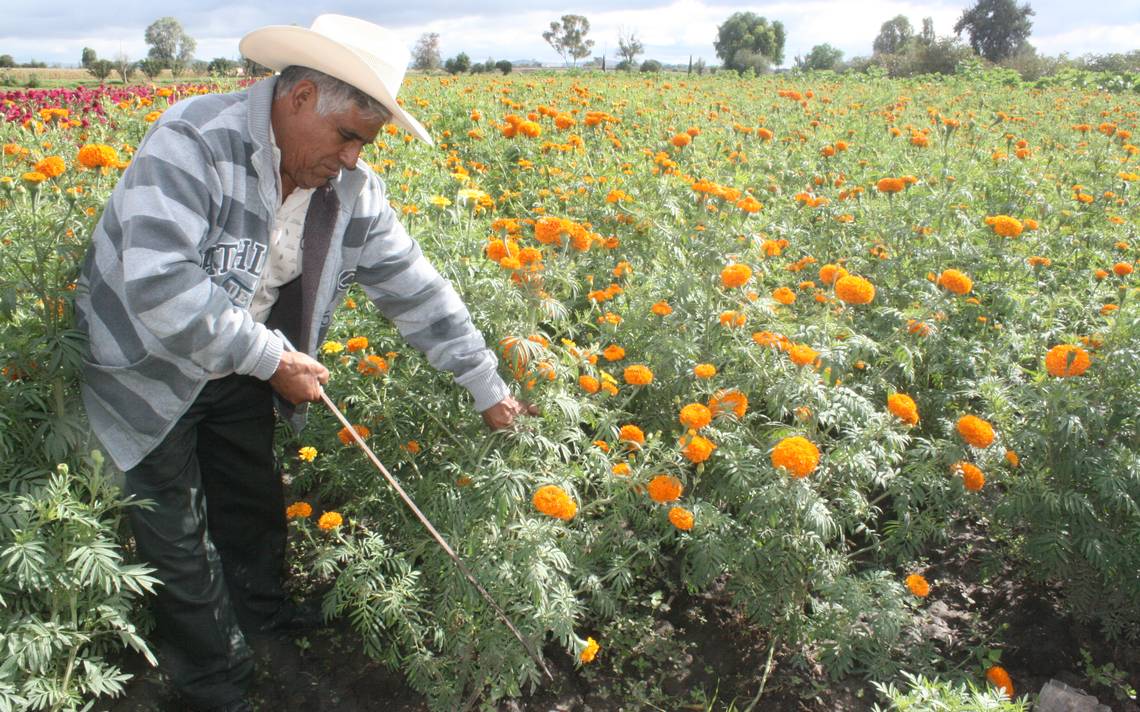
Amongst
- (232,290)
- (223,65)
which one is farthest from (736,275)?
(223,65)

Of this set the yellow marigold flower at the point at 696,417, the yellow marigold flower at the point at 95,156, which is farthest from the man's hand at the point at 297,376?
the yellow marigold flower at the point at 696,417

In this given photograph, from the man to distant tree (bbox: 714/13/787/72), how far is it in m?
78.5

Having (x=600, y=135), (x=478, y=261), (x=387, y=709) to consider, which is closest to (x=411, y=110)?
(x=600, y=135)

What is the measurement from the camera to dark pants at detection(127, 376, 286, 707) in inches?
86.8

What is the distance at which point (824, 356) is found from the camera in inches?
109

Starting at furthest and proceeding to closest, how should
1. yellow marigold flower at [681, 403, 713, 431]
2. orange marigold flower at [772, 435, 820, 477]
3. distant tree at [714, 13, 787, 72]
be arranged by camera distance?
distant tree at [714, 13, 787, 72] < yellow marigold flower at [681, 403, 713, 431] < orange marigold flower at [772, 435, 820, 477]

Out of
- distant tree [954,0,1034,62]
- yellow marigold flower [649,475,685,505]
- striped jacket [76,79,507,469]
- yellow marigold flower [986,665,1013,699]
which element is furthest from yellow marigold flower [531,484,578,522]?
distant tree [954,0,1034,62]

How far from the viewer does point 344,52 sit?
194 cm

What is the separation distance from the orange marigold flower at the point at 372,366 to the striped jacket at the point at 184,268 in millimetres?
253

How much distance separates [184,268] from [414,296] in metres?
0.73

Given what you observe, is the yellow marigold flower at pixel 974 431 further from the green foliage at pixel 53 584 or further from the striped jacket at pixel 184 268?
the green foliage at pixel 53 584

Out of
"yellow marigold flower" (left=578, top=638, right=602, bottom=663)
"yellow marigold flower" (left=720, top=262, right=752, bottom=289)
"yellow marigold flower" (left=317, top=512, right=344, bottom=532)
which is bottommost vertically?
"yellow marigold flower" (left=578, top=638, right=602, bottom=663)

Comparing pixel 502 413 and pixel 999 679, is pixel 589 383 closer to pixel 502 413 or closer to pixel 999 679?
pixel 502 413

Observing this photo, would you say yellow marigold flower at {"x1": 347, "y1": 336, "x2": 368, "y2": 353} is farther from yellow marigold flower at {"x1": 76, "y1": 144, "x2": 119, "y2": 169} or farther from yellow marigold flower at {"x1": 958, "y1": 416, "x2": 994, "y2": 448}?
yellow marigold flower at {"x1": 958, "y1": 416, "x2": 994, "y2": 448}
